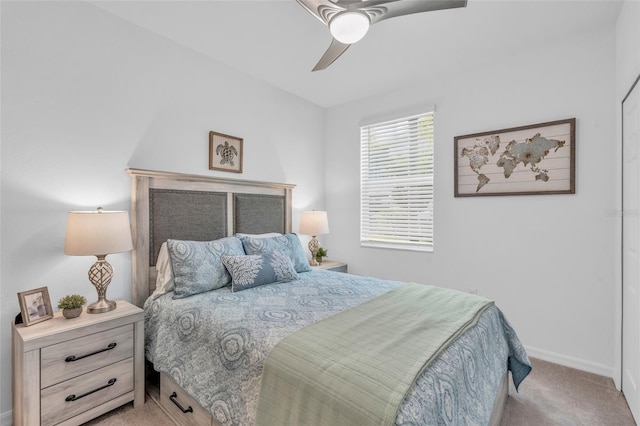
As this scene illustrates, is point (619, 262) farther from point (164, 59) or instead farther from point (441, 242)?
point (164, 59)

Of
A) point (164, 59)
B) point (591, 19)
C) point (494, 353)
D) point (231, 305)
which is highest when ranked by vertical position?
point (591, 19)

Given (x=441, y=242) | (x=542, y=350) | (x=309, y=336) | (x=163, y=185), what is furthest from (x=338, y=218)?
(x=309, y=336)

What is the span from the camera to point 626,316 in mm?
2156

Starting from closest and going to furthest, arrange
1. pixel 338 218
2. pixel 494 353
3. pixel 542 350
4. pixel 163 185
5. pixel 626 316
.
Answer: pixel 494 353 → pixel 626 316 → pixel 163 185 → pixel 542 350 → pixel 338 218

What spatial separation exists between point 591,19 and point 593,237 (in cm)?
169

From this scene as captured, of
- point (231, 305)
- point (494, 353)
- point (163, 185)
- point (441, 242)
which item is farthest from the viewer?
point (441, 242)

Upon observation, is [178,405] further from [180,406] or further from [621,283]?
[621,283]

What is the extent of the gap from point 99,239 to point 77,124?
89 cm

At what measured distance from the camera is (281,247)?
2.82 metres

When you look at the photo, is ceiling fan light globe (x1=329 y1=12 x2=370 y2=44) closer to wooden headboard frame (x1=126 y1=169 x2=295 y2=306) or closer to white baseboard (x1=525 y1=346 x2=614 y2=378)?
wooden headboard frame (x1=126 y1=169 x2=295 y2=306)

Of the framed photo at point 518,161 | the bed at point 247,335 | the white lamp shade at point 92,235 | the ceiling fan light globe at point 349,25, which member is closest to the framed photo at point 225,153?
the bed at point 247,335

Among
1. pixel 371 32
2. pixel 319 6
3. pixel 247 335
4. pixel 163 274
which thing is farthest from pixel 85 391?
pixel 371 32

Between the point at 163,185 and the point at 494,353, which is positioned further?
the point at 163,185

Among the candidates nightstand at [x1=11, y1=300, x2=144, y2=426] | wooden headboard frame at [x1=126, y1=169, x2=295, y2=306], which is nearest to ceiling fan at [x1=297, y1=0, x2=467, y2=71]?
wooden headboard frame at [x1=126, y1=169, x2=295, y2=306]
